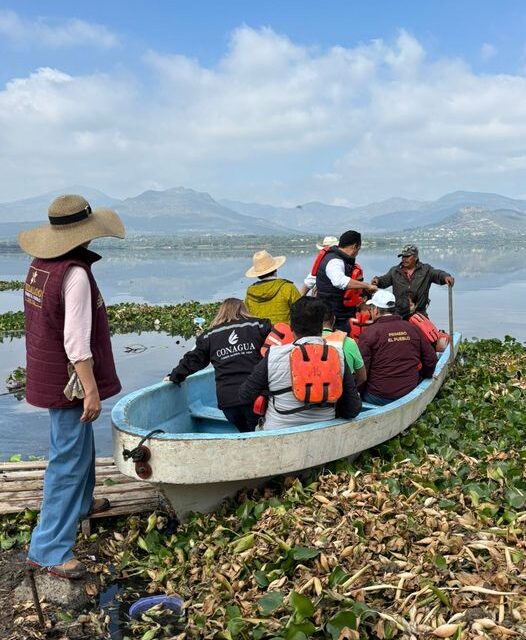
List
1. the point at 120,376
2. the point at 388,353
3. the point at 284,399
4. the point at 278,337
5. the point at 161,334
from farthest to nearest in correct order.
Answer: the point at 161,334 → the point at 120,376 → the point at 388,353 → the point at 278,337 → the point at 284,399

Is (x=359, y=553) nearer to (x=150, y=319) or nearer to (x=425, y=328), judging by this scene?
(x=425, y=328)

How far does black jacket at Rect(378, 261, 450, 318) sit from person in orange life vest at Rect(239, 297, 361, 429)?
423 centimetres

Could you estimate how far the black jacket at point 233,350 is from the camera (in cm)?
589

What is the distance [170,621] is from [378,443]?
2679 millimetres

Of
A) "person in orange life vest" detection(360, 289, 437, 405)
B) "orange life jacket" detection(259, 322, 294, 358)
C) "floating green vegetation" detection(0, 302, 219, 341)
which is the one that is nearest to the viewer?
"orange life jacket" detection(259, 322, 294, 358)

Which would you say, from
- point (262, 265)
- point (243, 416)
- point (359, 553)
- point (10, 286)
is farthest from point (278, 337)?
point (10, 286)

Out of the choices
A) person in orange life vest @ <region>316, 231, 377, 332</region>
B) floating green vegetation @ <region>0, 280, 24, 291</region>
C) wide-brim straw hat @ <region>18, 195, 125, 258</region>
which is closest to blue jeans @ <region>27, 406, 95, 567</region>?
wide-brim straw hat @ <region>18, 195, 125, 258</region>

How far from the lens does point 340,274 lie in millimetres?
7969

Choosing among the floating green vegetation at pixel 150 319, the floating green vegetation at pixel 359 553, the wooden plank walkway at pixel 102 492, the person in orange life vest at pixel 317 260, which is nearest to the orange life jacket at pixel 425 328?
the person in orange life vest at pixel 317 260

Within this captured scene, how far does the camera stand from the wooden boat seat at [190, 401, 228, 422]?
6.97 metres

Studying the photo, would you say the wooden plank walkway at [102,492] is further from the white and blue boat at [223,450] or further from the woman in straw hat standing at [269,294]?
the woman in straw hat standing at [269,294]

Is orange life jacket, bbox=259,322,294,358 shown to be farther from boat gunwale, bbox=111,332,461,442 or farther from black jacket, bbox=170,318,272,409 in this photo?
boat gunwale, bbox=111,332,461,442

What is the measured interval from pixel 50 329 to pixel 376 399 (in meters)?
3.93

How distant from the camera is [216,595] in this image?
171 inches
